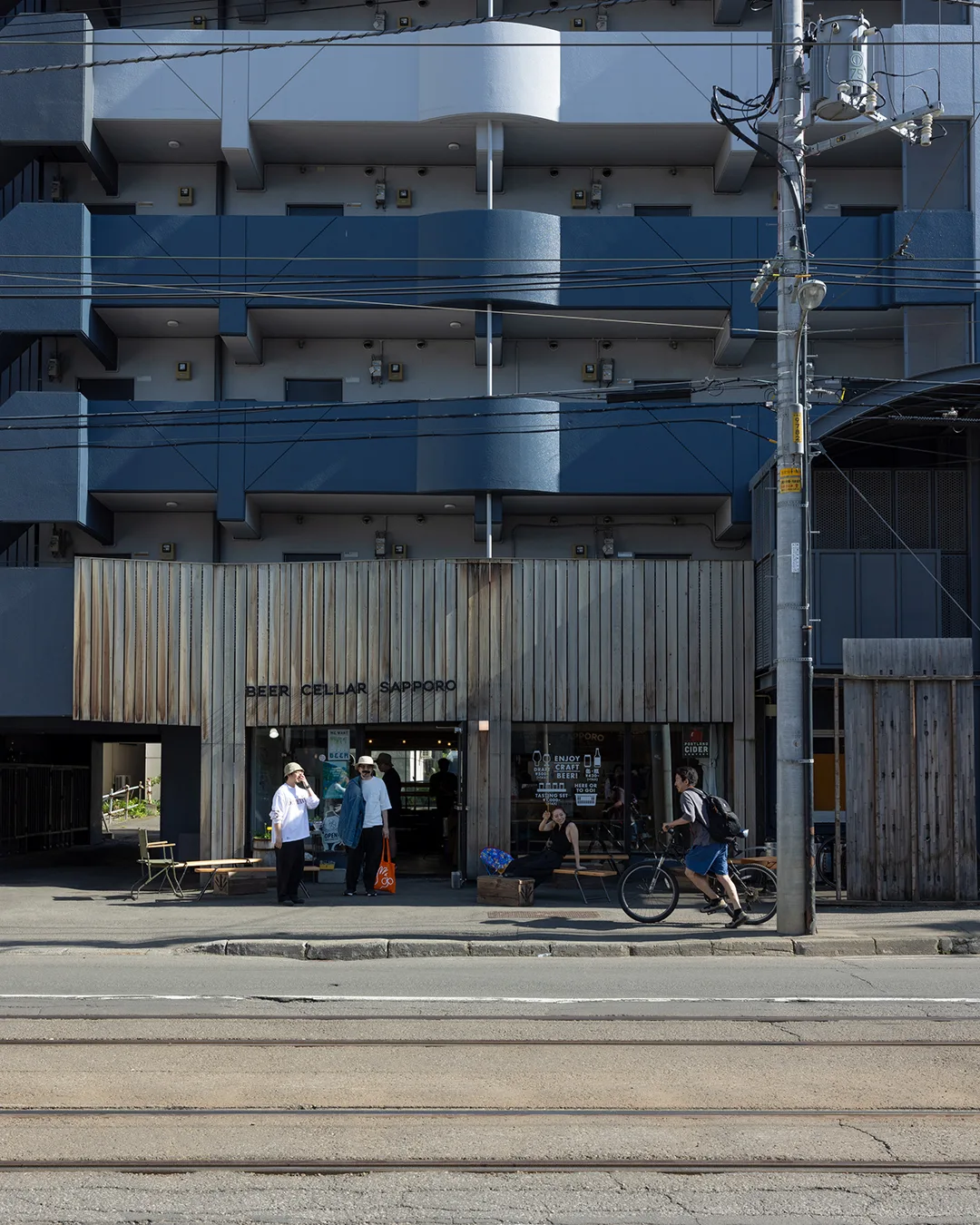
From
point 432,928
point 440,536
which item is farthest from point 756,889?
point 440,536

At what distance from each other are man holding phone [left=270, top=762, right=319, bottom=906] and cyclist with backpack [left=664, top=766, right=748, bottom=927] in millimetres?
4593

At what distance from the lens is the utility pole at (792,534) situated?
46.2 ft

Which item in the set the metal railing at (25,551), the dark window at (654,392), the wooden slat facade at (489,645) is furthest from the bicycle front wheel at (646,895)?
the metal railing at (25,551)

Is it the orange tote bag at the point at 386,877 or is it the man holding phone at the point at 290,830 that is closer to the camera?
the man holding phone at the point at 290,830

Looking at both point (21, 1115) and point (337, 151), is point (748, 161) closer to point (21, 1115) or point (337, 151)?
point (337, 151)

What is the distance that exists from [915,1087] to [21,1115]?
484cm

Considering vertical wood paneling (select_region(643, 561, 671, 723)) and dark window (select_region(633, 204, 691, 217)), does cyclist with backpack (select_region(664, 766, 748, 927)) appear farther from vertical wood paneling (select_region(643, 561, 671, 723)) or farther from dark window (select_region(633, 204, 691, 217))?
dark window (select_region(633, 204, 691, 217))

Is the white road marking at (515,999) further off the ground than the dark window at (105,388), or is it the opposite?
the dark window at (105,388)

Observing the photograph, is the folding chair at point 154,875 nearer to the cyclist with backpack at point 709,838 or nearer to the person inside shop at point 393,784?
the person inside shop at point 393,784

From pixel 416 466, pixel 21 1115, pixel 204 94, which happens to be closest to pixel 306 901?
pixel 416 466

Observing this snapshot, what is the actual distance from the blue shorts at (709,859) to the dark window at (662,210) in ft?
44.9

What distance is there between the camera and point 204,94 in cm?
2297

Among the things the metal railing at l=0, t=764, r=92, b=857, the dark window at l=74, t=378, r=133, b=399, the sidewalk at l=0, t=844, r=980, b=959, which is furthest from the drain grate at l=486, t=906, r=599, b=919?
the metal railing at l=0, t=764, r=92, b=857

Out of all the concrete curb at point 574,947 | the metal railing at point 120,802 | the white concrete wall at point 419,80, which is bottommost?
the metal railing at point 120,802
